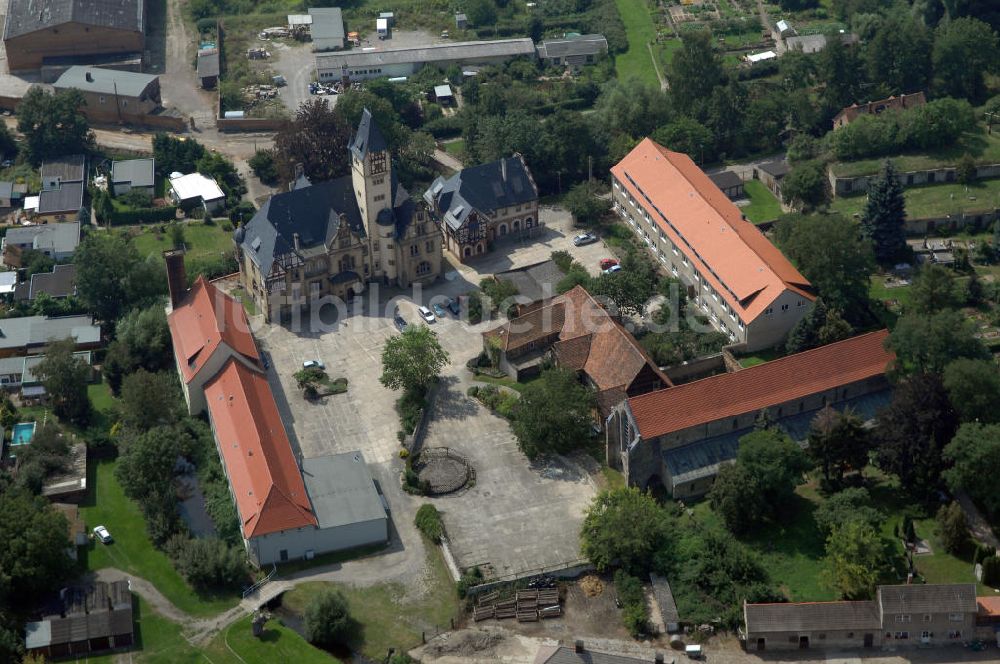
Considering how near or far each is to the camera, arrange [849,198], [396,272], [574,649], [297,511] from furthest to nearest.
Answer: [849,198] → [396,272] → [297,511] → [574,649]

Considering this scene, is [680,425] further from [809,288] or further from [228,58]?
[228,58]

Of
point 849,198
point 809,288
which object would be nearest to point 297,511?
point 809,288

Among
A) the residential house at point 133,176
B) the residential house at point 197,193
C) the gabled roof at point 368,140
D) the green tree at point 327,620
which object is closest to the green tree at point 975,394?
the green tree at point 327,620

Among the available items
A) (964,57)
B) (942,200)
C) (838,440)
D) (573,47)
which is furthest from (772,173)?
(838,440)

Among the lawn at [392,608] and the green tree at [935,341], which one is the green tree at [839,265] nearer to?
the green tree at [935,341]

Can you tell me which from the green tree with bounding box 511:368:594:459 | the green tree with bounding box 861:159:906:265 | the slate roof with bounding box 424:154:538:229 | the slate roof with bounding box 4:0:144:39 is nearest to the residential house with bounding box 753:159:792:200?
the green tree with bounding box 861:159:906:265

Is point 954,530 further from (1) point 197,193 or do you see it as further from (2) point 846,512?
(1) point 197,193
